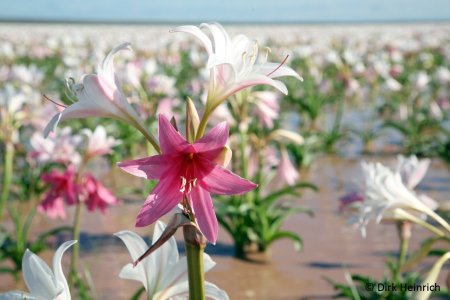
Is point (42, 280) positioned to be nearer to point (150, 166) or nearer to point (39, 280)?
point (39, 280)

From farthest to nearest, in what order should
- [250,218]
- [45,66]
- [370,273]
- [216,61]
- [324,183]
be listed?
1. [45,66]
2. [324,183]
3. [250,218]
4. [370,273]
5. [216,61]

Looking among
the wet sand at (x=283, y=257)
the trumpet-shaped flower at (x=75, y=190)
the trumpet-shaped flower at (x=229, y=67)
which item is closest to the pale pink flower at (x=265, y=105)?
the wet sand at (x=283, y=257)

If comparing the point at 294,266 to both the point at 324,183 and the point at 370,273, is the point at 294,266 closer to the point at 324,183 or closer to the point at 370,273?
the point at 370,273

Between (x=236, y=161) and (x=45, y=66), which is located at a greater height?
(x=45, y=66)

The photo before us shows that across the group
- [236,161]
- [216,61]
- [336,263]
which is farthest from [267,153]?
[216,61]

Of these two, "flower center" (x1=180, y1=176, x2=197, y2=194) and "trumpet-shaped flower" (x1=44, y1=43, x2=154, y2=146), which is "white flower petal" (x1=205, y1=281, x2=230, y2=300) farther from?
"trumpet-shaped flower" (x1=44, y1=43, x2=154, y2=146)

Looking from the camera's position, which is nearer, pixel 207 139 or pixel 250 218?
pixel 207 139

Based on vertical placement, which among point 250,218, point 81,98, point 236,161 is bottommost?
point 250,218

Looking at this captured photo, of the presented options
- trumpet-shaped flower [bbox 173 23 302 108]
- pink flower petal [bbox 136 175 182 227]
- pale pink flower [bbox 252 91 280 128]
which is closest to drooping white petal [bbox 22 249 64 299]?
pink flower petal [bbox 136 175 182 227]
